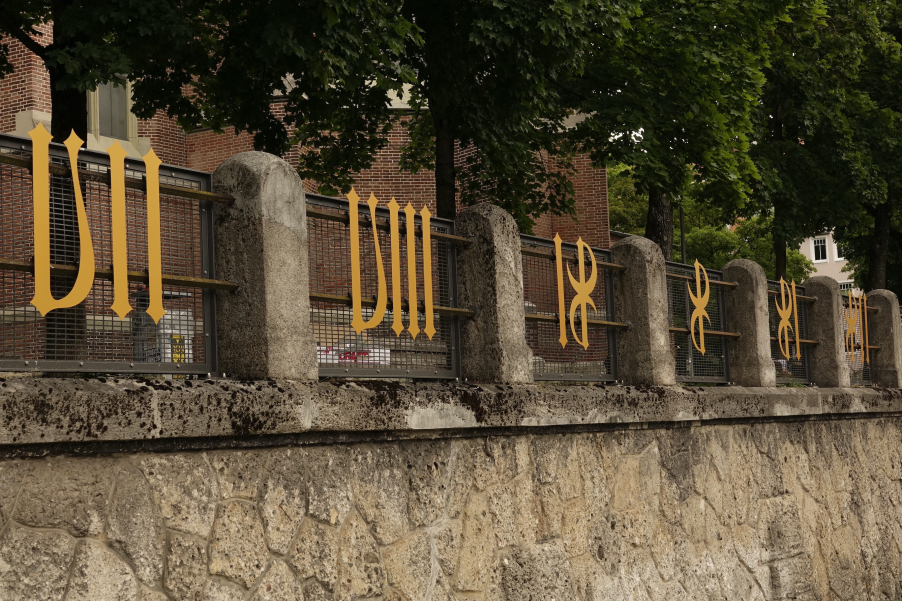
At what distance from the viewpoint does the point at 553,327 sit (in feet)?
23.5

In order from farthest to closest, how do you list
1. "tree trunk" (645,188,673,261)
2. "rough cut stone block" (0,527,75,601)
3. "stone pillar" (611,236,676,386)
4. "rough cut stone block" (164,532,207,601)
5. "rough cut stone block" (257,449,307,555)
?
"tree trunk" (645,188,673,261)
"stone pillar" (611,236,676,386)
"rough cut stone block" (257,449,307,555)
"rough cut stone block" (164,532,207,601)
"rough cut stone block" (0,527,75,601)

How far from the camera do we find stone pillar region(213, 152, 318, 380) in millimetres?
4949

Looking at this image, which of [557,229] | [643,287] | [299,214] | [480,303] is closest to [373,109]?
[643,287]

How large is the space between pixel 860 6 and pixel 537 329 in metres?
16.1

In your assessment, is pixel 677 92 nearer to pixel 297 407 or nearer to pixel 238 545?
pixel 297 407

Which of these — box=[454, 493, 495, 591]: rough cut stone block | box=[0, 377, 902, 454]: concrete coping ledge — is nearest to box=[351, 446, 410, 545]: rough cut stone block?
box=[0, 377, 902, 454]: concrete coping ledge

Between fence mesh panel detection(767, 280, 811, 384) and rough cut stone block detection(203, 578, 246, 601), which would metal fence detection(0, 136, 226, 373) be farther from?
fence mesh panel detection(767, 280, 811, 384)

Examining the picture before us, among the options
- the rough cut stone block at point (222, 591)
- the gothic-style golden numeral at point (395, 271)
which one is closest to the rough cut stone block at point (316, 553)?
the rough cut stone block at point (222, 591)

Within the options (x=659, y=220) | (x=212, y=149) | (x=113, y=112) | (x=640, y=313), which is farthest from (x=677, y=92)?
(x=113, y=112)

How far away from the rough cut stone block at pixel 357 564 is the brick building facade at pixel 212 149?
15.9 m

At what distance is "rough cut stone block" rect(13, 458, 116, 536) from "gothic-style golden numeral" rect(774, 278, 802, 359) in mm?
7401

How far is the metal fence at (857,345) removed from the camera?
1172 centimetres

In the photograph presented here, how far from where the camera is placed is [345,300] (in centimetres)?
554

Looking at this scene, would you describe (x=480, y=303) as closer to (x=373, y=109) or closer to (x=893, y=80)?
(x=373, y=109)
